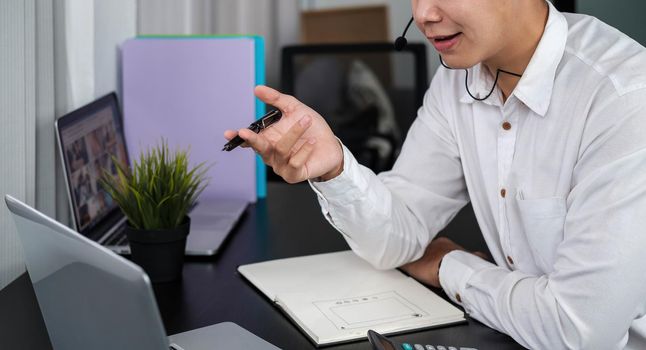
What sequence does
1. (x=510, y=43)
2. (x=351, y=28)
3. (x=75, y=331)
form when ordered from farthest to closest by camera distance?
(x=351, y=28) → (x=510, y=43) → (x=75, y=331)

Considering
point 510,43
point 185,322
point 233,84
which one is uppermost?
point 510,43

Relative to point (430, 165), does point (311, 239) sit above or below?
below

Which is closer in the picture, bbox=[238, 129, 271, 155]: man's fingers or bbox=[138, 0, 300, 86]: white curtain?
bbox=[238, 129, 271, 155]: man's fingers

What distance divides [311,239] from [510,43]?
20.1 inches

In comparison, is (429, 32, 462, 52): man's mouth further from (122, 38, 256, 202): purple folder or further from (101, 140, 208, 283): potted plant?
(122, 38, 256, 202): purple folder

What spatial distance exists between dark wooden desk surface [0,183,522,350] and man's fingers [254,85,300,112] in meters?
0.28

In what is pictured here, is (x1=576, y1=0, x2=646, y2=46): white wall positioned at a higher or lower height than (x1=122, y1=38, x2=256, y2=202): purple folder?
higher

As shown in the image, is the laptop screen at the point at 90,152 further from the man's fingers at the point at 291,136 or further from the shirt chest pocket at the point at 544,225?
the shirt chest pocket at the point at 544,225

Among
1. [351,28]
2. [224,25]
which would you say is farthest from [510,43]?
[351,28]

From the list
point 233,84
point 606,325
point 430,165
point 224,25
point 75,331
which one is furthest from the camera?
point 224,25

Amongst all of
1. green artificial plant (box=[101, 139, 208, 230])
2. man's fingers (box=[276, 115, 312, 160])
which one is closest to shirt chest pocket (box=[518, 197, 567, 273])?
man's fingers (box=[276, 115, 312, 160])

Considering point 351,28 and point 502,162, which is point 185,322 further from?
point 351,28

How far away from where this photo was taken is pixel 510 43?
1219mm

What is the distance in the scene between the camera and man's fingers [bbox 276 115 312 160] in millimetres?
1072
